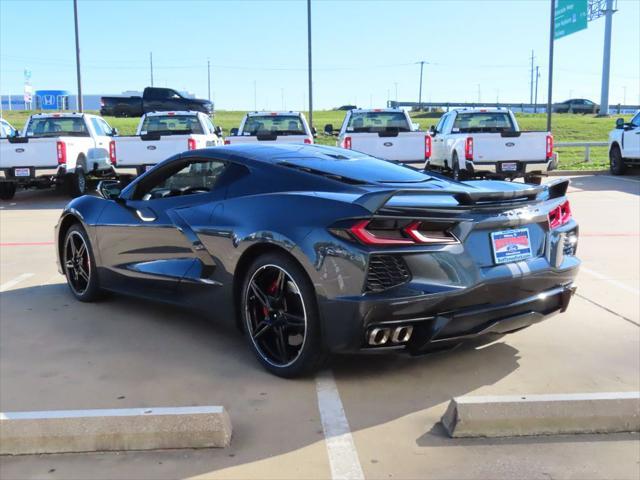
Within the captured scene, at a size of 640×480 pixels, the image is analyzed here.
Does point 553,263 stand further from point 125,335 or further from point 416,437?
point 125,335

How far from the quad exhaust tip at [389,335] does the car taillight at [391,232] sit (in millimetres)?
471

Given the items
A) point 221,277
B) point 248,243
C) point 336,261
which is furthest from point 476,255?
point 221,277

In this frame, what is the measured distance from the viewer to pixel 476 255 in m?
3.88

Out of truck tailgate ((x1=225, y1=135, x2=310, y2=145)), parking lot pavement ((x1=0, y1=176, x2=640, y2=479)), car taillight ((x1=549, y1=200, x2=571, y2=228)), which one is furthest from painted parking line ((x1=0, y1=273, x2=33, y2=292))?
truck tailgate ((x1=225, y1=135, x2=310, y2=145))

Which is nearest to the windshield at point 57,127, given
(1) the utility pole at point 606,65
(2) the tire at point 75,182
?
(2) the tire at point 75,182

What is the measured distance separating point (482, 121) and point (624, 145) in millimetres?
4480

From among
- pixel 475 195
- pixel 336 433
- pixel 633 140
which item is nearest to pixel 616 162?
pixel 633 140

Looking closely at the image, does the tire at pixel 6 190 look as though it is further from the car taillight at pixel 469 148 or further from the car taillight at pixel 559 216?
the car taillight at pixel 559 216

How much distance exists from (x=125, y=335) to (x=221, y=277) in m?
1.11

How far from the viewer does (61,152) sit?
14398 millimetres

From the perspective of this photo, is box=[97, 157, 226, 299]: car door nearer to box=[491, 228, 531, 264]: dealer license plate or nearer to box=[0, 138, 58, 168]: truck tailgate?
box=[491, 228, 531, 264]: dealer license plate

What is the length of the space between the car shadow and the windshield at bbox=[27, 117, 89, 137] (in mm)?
11733

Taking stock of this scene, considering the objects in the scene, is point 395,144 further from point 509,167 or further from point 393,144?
point 509,167

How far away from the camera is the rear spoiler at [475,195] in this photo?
3.71 metres
